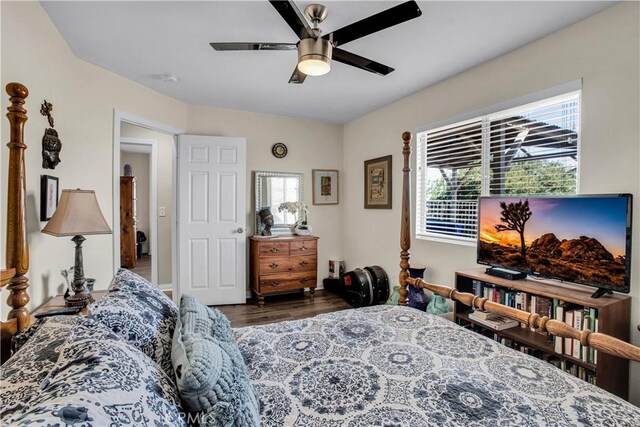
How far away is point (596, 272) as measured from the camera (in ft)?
6.22

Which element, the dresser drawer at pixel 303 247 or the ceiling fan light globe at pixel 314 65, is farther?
the dresser drawer at pixel 303 247

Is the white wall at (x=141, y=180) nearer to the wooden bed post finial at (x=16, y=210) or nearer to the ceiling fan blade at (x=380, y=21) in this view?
the wooden bed post finial at (x=16, y=210)

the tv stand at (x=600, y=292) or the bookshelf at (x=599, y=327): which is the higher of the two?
the tv stand at (x=600, y=292)

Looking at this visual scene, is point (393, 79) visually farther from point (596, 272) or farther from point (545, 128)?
point (596, 272)

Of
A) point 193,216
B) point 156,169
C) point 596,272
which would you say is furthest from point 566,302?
point 156,169

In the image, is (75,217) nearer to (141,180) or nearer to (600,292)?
(600,292)

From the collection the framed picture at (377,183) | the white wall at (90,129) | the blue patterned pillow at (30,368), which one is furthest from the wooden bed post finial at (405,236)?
the white wall at (90,129)

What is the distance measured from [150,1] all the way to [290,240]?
2.84 meters

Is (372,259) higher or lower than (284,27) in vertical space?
lower

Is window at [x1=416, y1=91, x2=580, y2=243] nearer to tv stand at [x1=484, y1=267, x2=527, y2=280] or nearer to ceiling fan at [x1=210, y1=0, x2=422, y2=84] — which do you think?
tv stand at [x1=484, y1=267, x2=527, y2=280]

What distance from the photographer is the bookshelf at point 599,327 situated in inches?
69.4

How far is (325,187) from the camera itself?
486 centimetres

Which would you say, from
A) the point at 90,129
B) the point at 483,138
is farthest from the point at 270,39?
the point at 483,138

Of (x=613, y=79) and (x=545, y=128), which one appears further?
(x=545, y=128)
